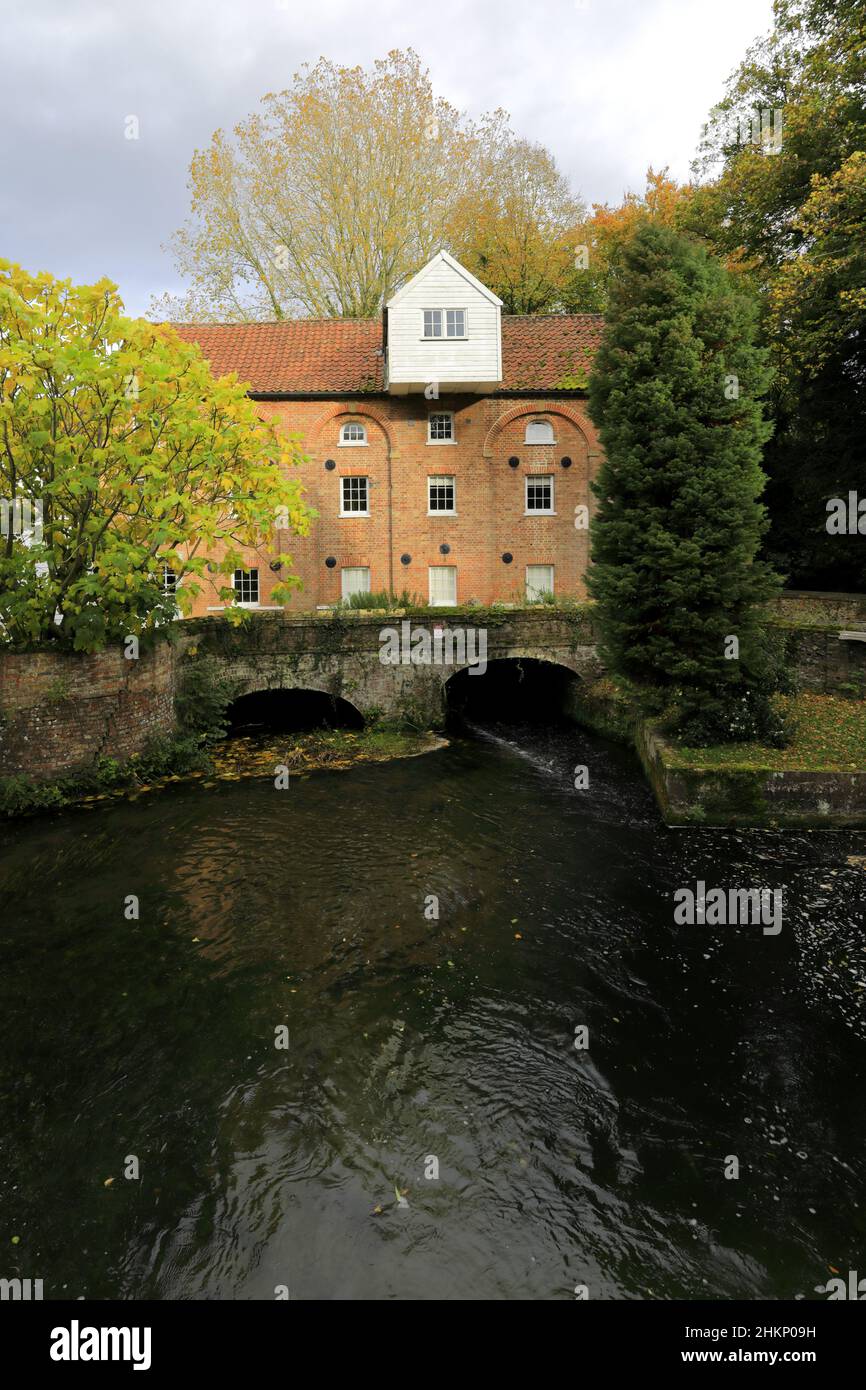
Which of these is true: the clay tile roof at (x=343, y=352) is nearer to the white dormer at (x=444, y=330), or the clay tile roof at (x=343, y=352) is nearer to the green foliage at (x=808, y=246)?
the white dormer at (x=444, y=330)

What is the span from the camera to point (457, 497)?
2592cm

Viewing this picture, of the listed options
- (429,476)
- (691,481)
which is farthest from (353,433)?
(691,481)

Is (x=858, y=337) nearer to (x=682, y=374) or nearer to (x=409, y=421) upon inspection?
(x=682, y=374)

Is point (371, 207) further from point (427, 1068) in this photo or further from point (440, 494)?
point (427, 1068)

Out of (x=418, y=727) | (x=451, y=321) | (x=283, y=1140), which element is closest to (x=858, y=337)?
(x=451, y=321)

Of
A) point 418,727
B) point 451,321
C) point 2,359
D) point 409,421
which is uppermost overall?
point 451,321

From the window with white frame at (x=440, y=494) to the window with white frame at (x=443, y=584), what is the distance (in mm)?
2027

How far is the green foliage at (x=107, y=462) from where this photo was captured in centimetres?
1169

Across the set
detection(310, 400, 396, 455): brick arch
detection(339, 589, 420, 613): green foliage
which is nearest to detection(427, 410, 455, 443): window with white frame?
detection(310, 400, 396, 455): brick arch

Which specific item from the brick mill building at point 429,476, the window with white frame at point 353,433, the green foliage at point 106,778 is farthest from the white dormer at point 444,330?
the green foliage at point 106,778

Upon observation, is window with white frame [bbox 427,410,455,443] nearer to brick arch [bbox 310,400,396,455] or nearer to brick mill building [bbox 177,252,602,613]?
brick mill building [bbox 177,252,602,613]

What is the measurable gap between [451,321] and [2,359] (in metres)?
16.6

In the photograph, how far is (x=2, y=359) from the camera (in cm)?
1080
